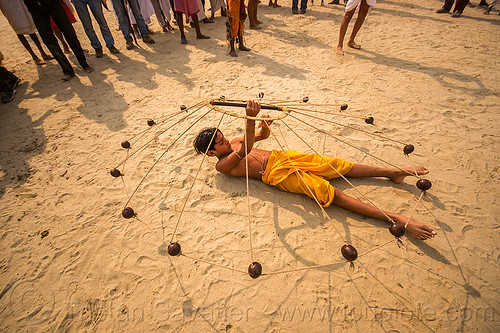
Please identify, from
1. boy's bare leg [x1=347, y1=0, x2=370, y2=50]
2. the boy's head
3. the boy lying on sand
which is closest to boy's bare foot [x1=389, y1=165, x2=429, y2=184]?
the boy lying on sand

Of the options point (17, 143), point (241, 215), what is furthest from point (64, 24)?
point (241, 215)

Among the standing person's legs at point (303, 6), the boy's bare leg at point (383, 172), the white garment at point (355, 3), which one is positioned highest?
the white garment at point (355, 3)

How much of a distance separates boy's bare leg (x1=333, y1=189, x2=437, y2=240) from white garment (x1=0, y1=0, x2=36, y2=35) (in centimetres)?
717

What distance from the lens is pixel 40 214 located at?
251 centimetres

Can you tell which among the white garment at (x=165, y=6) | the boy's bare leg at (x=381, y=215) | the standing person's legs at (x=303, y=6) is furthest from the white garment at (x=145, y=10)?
the boy's bare leg at (x=381, y=215)

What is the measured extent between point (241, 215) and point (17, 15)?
6.52 m

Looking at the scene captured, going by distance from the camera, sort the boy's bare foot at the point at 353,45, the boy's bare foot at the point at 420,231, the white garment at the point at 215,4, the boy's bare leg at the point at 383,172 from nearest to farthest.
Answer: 1. the boy's bare foot at the point at 420,231
2. the boy's bare leg at the point at 383,172
3. the boy's bare foot at the point at 353,45
4. the white garment at the point at 215,4

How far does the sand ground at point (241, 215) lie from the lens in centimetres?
176

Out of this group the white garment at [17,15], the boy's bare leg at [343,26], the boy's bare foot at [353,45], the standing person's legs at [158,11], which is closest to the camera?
the white garment at [17,15]

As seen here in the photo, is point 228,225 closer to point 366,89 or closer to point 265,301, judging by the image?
point 265,301

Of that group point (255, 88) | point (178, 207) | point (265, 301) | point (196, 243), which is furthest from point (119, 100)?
point (265, 301)

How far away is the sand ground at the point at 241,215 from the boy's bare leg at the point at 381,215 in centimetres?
12

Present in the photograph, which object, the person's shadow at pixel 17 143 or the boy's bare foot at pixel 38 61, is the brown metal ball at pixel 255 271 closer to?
the person's shadow at pixel 17 143

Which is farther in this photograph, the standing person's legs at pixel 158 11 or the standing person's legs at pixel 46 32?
the standing person's legs at pixel 158 11
